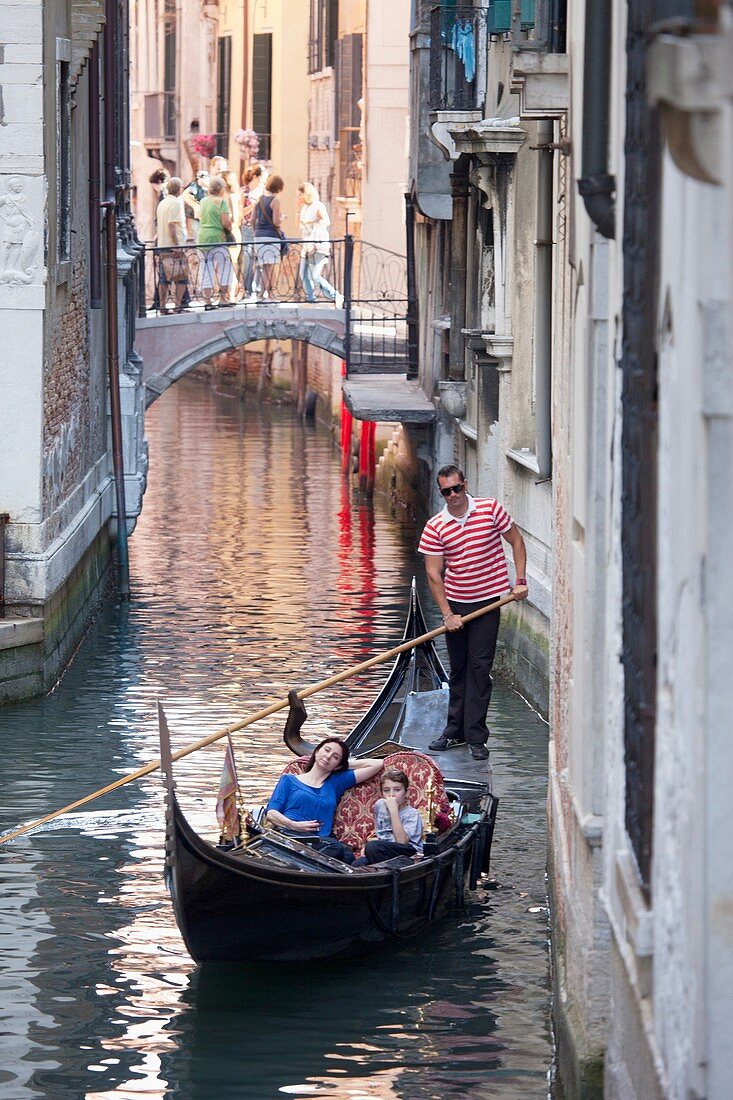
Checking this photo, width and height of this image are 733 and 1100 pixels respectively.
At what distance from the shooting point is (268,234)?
21109mm

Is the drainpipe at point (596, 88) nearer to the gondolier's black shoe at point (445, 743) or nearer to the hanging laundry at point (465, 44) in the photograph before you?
the gondolier's black shoe at point (445, 743)

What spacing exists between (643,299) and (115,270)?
39.7ft

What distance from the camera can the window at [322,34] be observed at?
26.3 metres

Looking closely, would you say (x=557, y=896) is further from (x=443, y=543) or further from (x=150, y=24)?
(x=150, y=24)

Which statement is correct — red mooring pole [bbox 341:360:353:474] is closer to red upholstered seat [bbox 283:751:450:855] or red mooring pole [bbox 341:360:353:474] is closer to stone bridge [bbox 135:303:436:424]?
stone bridge [bbox 135:303:436:424]

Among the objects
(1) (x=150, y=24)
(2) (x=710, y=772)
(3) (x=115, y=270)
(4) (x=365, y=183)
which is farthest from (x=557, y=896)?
(1) (x=150, y=24)

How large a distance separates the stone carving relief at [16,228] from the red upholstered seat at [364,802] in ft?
13.8

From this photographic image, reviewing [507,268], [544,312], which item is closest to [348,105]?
[507,268]

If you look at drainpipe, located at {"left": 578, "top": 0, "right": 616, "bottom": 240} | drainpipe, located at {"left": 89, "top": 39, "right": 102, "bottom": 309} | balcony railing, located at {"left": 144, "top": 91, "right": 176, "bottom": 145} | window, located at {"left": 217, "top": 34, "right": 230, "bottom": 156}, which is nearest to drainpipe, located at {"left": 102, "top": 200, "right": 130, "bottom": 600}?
drainpipe, located at {"left": 89, "top": 39, "right": 102, "bottom": 309}

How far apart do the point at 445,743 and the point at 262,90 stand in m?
23.5

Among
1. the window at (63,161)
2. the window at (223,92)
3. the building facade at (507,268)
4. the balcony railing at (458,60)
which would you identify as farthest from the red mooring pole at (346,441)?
the window at (223,92)

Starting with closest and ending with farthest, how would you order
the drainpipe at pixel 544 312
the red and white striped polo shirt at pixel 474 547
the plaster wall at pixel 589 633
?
the plaster wall at pixel 589 633 < the red and white striped polo shirt at pixel 474 547 < the drainpipe at pixel 544 312

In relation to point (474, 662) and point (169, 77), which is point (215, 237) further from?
point (169, 77)

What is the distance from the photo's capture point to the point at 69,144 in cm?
1257
